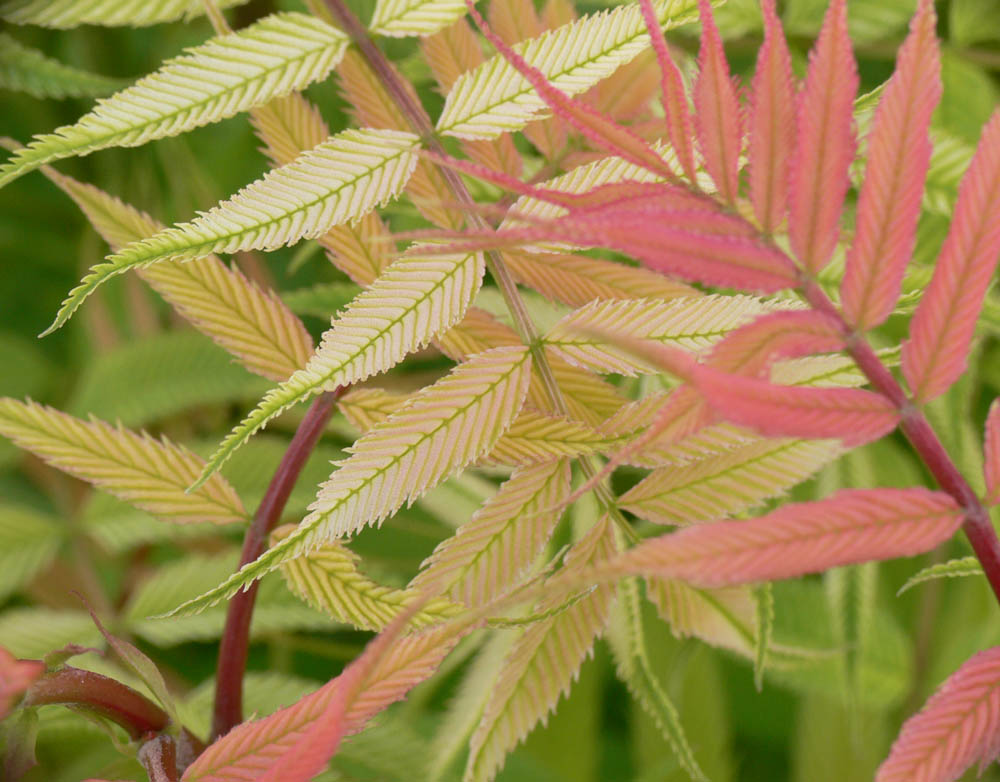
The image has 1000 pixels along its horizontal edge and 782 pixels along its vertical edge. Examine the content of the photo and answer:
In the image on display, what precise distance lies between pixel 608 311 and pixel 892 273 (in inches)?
5.5

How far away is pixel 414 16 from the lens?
0.58 metres

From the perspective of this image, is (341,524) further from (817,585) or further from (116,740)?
(817,585)

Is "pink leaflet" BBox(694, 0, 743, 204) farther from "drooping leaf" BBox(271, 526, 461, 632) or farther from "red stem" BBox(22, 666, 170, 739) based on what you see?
"red stem" BBox(22, 666, 170, 739)

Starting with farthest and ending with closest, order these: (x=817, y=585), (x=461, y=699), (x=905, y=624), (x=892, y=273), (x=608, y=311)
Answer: (x=905, y=624) → (x=817, y=585) → (x=461, y=699) → (x=608, y=311) → (x=892, y=273)

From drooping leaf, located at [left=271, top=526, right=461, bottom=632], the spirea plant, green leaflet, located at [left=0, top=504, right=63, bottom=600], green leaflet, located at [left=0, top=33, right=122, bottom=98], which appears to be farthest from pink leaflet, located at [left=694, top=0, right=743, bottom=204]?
green leaflet, located at [left=0, top=504, right=63, bottom=600]

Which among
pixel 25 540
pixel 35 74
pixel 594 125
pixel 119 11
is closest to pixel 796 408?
pixel 594 125

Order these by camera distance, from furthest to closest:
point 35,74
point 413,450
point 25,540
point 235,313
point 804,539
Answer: point 25,540, point 35,74, point 235,313, point 413,450, point 804,539

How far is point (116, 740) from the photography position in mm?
505

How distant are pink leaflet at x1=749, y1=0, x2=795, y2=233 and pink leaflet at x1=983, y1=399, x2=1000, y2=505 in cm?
11

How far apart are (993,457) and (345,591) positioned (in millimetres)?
293

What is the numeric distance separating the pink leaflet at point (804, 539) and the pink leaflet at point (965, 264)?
5cm

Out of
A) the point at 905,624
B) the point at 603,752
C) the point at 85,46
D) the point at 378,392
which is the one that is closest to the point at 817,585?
the point at 905,624

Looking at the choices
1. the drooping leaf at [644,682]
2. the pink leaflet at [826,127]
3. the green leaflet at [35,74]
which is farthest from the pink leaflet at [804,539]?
the green leaflet at [35,74]

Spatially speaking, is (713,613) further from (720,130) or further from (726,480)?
(720,130)
